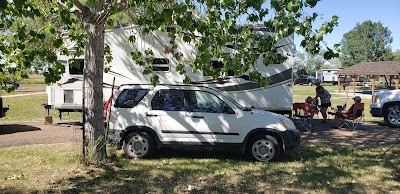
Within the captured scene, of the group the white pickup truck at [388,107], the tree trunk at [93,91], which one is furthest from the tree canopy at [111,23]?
the white pickup truck at [388,107]

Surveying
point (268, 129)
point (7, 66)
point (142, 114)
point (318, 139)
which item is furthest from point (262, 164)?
point (7, 66)

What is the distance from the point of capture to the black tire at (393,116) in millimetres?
12870

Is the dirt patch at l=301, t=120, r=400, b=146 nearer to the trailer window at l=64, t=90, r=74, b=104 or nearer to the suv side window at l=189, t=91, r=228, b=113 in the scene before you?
the suv side window at l=189, t=91, r=228, b=113

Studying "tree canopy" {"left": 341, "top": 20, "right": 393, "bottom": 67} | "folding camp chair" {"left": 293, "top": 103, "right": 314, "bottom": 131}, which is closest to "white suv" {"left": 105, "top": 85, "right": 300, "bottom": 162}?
"folding camp chair" {"left": 293, "top": 103, "right": 314, "bottom": 131}

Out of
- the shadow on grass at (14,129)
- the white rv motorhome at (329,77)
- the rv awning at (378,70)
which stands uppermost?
the white rv motorhome at (329,77)

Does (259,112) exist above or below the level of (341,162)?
above

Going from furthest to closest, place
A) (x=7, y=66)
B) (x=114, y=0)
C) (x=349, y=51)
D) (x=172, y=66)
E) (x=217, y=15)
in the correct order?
(x=349, y=51) → (x=172, y=66) → (x=114, y=0) → (x=217, y=15) → (x=7, y=66)

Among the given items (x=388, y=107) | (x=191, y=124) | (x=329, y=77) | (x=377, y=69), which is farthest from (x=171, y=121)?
(x=329, y=77)

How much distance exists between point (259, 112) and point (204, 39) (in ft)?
7.11

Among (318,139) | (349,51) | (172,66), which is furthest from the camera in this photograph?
(349,51)

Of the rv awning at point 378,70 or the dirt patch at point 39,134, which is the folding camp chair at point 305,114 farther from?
→ the rv awning at point 378,70

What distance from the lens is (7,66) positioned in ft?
19.4

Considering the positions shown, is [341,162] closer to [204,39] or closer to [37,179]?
[204,39]

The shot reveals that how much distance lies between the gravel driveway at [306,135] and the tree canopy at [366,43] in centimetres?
6332
